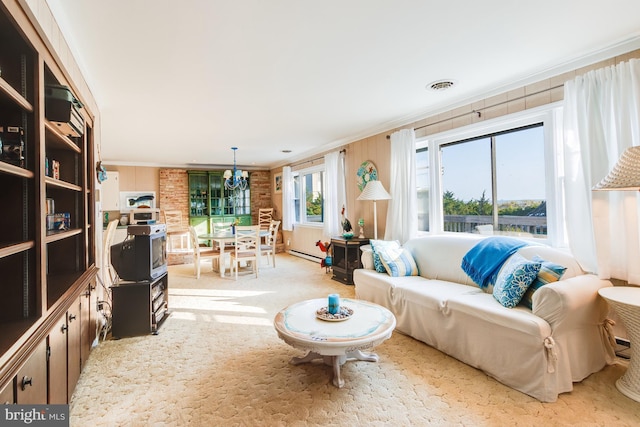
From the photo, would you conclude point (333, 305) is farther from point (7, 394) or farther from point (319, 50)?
point (319, 50)

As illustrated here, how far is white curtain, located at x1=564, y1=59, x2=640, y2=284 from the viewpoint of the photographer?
2.33m

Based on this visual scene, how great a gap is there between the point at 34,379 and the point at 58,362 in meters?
0.37

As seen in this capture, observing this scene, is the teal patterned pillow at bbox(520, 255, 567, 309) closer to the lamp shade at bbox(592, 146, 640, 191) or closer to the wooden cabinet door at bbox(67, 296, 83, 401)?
the lamp shade at bbox(592, 146, 640, 191)

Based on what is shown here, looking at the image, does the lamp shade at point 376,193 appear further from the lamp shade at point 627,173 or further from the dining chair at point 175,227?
the dining chair at point 175,227

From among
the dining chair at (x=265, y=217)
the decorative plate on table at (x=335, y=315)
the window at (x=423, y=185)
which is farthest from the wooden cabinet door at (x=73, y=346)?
the dining chair at (x=265, y=217)

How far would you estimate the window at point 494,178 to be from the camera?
3.08m

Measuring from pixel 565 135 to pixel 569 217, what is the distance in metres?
0.70

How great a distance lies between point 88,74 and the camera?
2805 millimetres

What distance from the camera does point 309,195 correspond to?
755 cm

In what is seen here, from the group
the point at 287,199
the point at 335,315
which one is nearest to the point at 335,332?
the point at 335,315

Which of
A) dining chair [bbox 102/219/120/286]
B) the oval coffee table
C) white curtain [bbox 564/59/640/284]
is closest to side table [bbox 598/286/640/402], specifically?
white curtain [bbox 564/59/640/284]

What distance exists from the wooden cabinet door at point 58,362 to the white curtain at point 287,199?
629cm

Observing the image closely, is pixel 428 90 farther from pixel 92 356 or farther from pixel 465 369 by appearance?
pixel 92 356

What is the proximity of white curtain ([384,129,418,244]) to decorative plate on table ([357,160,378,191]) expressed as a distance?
0.55 meters
